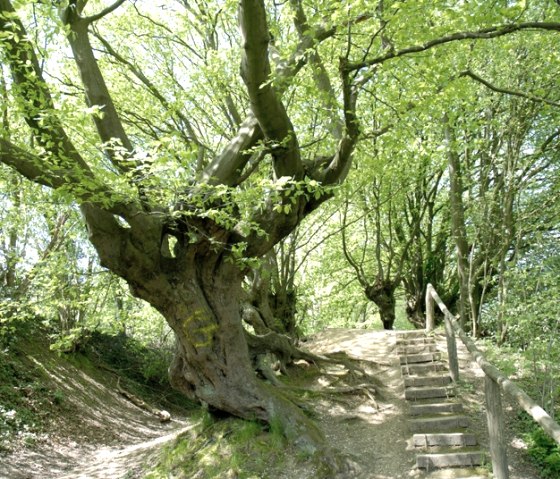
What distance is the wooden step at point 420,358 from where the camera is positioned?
28.2ft

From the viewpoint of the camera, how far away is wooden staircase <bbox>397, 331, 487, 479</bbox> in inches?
223

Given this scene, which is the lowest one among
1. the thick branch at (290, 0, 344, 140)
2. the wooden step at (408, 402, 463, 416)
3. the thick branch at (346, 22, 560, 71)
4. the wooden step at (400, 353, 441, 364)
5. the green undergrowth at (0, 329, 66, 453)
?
the green undergrowth at (0, 329, 66, 453)

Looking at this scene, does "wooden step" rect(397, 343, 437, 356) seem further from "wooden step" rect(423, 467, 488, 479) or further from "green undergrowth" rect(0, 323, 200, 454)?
"green undergrowth" rect(0, 323, 200, 454)

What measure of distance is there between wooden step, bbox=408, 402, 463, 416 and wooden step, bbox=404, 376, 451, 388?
2.37ft

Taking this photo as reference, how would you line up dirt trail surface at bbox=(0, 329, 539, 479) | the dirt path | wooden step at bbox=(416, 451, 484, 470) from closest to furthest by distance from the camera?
1. wooden step at bbox=(416, 451, 484, 470)
2. the dirt path
3. dirt trail surface at bbox=(0, 329, 539, 479)

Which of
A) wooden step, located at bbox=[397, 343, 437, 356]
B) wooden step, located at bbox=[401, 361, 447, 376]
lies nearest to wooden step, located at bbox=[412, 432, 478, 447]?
wooden step, located at bbox=[401, 361, 447, 376]

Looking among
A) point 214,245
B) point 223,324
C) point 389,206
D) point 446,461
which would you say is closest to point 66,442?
point 223,324

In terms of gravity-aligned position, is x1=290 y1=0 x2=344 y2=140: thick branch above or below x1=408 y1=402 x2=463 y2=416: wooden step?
above

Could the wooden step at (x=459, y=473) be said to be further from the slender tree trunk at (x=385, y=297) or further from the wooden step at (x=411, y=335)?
the slender tree trunk at (x=385, y=297)

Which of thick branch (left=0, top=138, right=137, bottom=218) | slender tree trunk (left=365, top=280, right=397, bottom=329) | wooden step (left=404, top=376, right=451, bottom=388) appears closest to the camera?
thick branch (left=0, top=138, right=137, bottom=218)

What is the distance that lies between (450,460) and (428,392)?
1.79m

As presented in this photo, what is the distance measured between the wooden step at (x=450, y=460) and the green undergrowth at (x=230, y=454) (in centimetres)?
152

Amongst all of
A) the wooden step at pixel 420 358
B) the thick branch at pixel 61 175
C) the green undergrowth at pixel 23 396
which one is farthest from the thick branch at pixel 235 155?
the green undergrowth at pixel 23 396

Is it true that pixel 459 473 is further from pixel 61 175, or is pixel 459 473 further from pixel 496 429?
pixel 61 175
